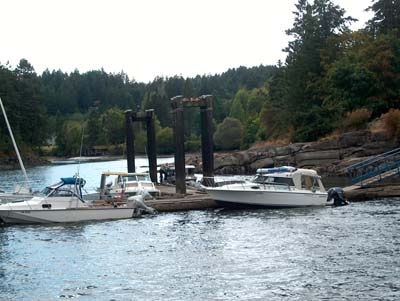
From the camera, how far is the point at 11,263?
26.5 m

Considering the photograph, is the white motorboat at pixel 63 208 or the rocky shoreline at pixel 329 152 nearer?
the white motorboat at pixel 63 208

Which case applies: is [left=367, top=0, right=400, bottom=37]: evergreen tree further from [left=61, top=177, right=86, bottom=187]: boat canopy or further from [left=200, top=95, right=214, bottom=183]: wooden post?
[left=61, top=177, right=86, bottom=187]: boat canopy

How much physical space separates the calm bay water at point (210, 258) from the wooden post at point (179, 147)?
586 centimetres

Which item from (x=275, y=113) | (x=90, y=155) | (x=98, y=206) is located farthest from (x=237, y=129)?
(x=98, y=206)

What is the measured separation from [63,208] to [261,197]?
11.7 m

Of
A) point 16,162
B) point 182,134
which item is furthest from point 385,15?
point 16,162

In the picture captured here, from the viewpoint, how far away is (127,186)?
144 feet

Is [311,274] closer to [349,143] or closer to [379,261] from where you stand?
[379,261]

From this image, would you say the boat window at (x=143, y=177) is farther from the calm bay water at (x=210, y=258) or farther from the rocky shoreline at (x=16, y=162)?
the rocky shoreline at (x=16, y=162)

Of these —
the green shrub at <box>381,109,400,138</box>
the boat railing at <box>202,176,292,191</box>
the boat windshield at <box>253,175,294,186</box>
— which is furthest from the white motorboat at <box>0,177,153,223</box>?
the green shrub at <box>381,109,400,138</box>

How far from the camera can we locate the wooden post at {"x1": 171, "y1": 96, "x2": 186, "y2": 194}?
1737 inches

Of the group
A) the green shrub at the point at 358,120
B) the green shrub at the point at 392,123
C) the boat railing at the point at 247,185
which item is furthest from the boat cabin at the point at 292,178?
the green shrub at the point at 358,120

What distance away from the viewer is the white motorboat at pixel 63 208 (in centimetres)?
3569

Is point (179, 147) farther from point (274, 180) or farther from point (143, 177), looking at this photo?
point (274, 180)
